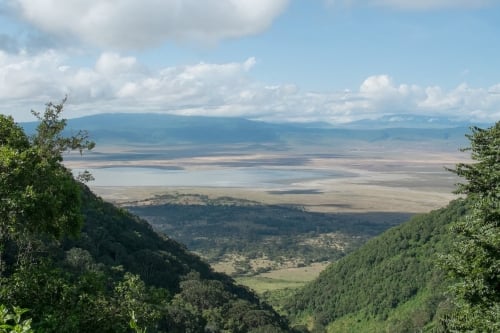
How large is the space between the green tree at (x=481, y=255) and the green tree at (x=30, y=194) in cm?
1560

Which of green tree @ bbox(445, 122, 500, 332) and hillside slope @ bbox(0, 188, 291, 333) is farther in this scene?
green tree @ bbox(445, 122, 500, 332)

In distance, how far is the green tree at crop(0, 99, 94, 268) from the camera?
57.0ft

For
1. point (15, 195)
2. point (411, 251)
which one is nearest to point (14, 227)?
point (15, 195)

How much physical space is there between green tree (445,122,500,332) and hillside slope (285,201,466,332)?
197 feet

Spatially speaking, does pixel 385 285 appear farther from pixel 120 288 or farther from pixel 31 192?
pixel 31 192

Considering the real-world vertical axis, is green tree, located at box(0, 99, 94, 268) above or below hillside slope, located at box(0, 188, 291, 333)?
above

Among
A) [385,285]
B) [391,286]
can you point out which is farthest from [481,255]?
[385,285]

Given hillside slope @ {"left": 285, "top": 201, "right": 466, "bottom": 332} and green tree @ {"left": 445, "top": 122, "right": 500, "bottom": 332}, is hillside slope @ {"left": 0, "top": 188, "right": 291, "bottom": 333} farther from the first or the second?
hillside slope @ {"left": 285, "top": 201, "right": 466, "bottom": 332}

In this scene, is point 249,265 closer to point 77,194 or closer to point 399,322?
point 399,322

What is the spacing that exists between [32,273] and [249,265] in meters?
158

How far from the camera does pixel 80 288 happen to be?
18.8 metres

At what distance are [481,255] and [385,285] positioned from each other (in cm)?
8624

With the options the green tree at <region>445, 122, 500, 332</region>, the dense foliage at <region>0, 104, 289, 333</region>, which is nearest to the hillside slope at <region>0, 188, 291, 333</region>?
the dense foliage at <region>0, 104, 289, 333</region>

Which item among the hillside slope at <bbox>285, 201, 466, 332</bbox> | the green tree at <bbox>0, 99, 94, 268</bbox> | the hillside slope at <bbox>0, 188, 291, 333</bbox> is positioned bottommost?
the hillside slope at <bbox>285, 201, 466, 332</bbox>
